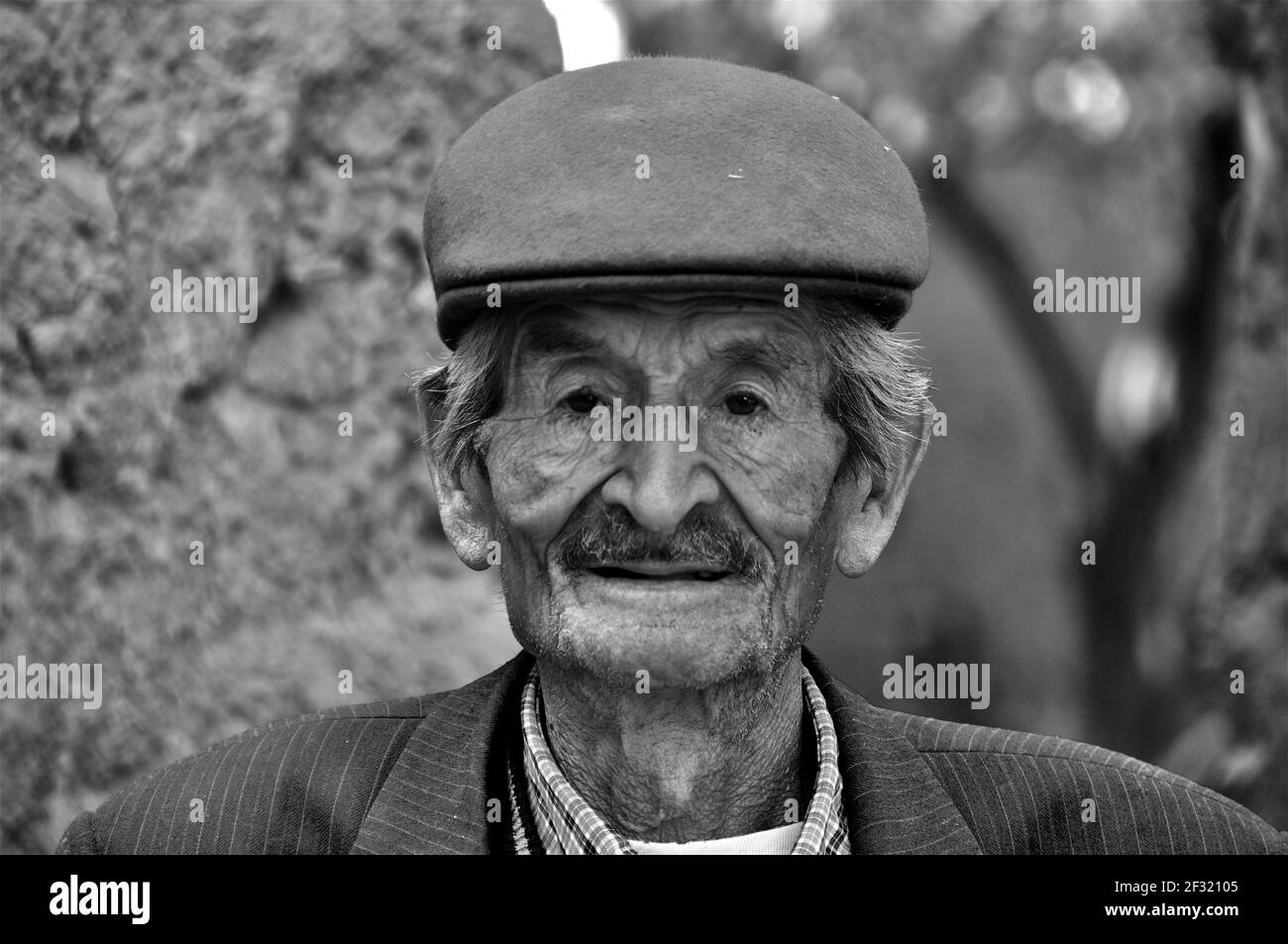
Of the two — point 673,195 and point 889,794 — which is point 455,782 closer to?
point 889,794

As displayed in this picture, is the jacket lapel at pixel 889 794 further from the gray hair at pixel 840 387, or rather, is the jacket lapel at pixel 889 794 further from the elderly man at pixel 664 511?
the gray hair at pixel 840 387

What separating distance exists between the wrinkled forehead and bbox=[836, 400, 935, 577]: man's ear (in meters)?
0.27

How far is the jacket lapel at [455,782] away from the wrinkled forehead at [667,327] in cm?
53

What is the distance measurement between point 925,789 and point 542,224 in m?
0.98

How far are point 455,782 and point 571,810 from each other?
17 centimetres

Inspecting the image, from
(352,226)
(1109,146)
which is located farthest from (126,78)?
(1109,146)

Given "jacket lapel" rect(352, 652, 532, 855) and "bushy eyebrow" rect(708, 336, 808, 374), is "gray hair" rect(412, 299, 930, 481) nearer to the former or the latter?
"bushy eyebrow" rect(708, 336, 808, 374)

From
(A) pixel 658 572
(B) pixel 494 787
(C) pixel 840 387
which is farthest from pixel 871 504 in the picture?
(B) pixel 494 787

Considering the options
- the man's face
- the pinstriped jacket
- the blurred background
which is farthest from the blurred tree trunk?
the man's face

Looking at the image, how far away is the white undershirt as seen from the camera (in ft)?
7.34

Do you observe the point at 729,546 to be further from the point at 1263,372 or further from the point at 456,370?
the point at 1263,372

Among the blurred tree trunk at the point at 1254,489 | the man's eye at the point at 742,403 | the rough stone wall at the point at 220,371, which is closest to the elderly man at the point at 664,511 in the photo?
the man's eye at the point at 742,403

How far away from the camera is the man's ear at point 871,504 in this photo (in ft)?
7.68

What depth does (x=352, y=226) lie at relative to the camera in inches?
122
